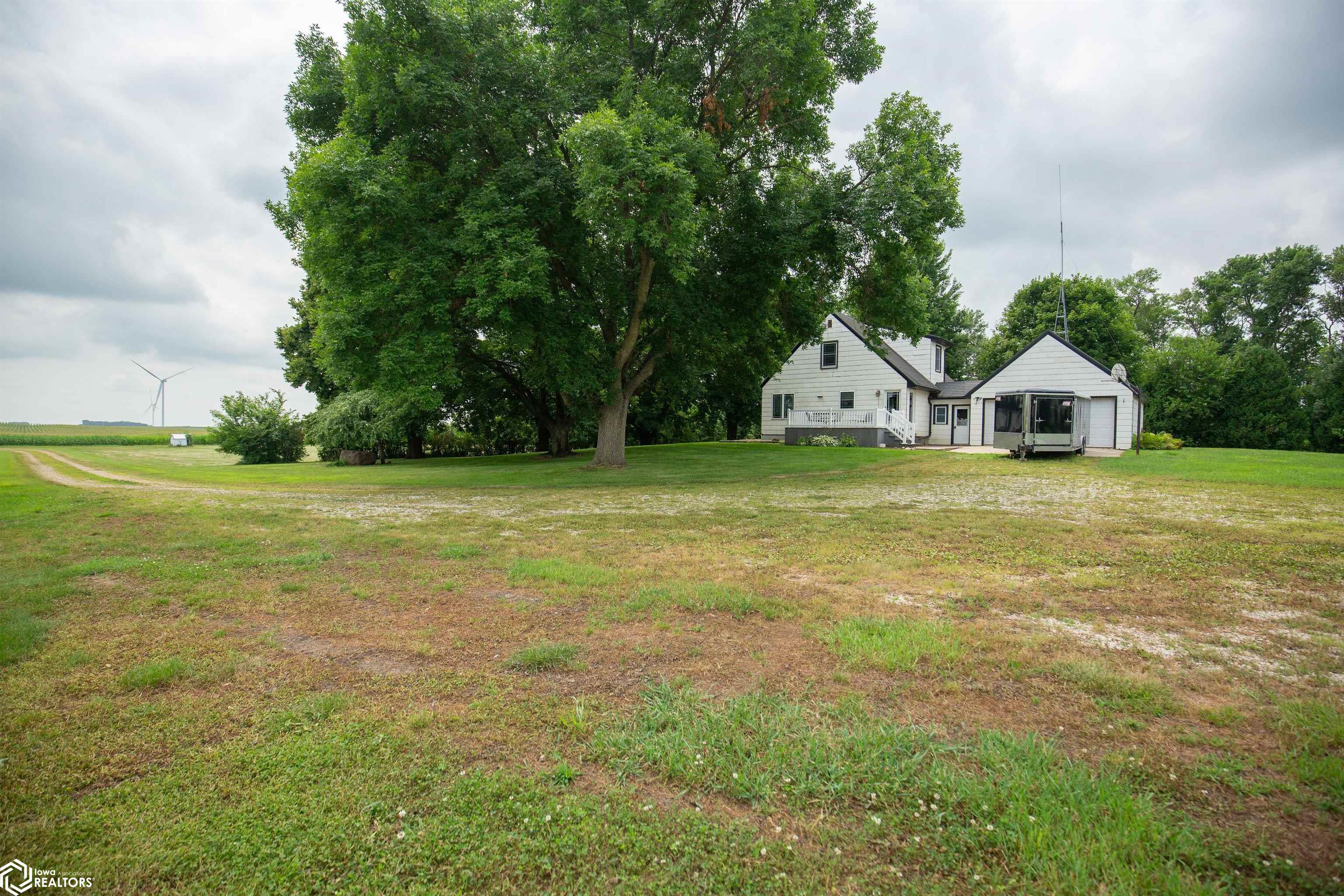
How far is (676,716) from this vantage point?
3084mm

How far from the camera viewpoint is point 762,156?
62.7 feet

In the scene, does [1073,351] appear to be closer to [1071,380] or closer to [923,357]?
[1071,380]

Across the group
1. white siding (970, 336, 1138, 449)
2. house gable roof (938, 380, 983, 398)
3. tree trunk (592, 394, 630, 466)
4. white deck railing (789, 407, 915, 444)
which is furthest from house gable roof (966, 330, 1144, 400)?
tree trunk (592, 394, 630, 466)

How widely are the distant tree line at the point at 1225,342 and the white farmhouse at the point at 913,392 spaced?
2.76 metres

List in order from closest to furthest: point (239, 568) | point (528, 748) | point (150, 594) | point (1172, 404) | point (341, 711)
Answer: point (528, 748)
point (341, 711)
point (150, 594)
point (239, 568)
point (1172, 404)

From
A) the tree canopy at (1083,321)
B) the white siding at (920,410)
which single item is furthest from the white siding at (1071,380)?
the tree canopy at (1083,321)

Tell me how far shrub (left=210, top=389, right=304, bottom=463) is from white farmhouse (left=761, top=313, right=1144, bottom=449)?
26.3m

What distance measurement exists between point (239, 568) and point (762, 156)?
18.2 metres

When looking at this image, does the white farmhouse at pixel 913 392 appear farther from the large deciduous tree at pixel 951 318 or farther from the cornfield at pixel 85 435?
the cornfield at pixel 85 435

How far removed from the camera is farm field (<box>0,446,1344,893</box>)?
213cm

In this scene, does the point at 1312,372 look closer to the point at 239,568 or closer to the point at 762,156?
the point at 762,156

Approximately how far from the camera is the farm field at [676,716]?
2131mm

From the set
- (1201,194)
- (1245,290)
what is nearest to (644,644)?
(1201,194)

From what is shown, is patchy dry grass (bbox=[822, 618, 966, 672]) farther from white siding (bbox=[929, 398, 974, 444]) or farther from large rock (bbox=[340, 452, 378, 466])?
white siding (bbox=[929, 398, 974, 444])
